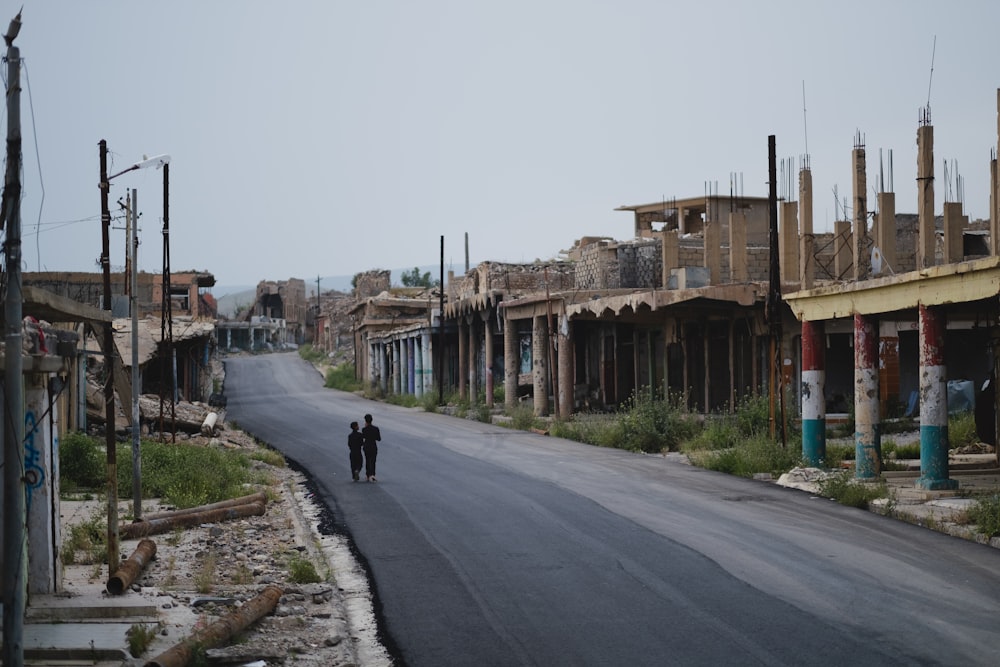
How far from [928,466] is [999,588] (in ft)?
21.8

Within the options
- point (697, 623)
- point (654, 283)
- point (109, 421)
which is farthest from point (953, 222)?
point (654, 283)

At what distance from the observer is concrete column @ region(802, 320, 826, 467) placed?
68.7ft

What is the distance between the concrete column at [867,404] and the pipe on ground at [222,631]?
1157cm

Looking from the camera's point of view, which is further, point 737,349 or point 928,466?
point 737,349

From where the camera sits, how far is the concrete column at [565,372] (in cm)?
3631

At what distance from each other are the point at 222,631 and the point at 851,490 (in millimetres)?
10934

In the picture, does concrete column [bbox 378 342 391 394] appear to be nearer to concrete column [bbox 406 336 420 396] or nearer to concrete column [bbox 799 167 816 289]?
concrete column [bbox 406 336 420 396]

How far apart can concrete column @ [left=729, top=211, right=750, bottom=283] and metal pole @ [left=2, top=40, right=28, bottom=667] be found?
76.8 feet

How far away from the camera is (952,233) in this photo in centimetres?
2297

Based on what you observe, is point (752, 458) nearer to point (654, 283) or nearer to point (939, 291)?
point (939, 291)

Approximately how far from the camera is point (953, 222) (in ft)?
75.3

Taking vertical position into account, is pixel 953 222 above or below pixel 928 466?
above

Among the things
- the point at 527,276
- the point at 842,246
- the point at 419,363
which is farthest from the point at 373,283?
the point at 842,246

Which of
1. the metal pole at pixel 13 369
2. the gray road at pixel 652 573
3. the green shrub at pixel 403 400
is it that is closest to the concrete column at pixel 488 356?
the green shrub at pixel 403 400
